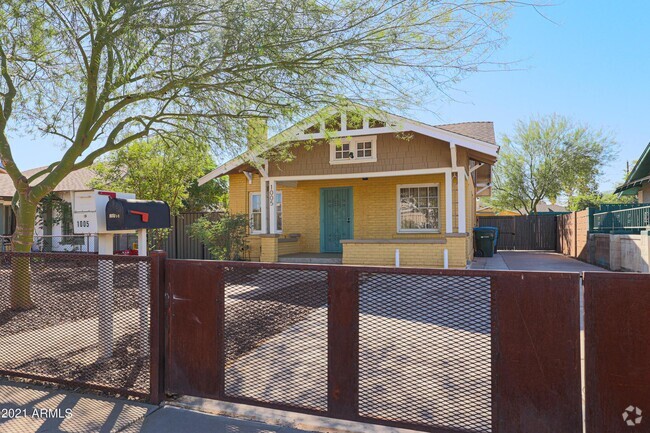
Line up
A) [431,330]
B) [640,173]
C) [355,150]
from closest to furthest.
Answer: [431,330]
[355,150]
[640,173]

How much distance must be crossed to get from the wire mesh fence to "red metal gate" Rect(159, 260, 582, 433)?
2.20ft

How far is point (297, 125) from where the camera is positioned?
7.28m

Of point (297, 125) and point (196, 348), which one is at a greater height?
point (297, 125)

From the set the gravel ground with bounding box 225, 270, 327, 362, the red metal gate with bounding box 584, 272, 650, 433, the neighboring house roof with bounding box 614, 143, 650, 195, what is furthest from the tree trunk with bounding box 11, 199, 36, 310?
the neighboring house roof with bounding box 614, 143, 650, 195

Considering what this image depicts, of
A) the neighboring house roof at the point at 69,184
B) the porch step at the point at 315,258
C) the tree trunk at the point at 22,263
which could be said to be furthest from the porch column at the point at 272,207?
the neighboring house roof at the point at 69,184

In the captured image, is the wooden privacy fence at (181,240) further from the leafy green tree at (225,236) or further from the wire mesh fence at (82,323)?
the wire mesh fence at (82,323)

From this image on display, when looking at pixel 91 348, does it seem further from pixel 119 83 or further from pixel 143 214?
pixel 119 83

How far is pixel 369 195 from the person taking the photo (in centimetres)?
1445

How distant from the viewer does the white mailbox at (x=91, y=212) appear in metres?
4.27

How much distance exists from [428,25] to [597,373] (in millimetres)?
4526

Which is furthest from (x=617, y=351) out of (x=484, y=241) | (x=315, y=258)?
(x=484, y=241)

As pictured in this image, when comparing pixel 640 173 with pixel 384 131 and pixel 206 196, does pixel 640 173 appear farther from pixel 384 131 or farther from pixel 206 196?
pixel 206 196

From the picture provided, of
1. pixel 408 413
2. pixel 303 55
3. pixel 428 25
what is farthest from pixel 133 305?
pixel 428 25

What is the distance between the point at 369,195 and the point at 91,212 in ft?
35.5
